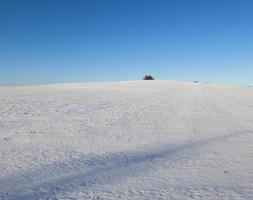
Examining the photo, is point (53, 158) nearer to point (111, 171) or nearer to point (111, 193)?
point (111, 171)

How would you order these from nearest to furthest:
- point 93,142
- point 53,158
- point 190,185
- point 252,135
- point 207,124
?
point 190,185 → point 53,158 → point 93,142 → point 252,135 → point 207,124

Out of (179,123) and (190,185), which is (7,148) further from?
(179,123)

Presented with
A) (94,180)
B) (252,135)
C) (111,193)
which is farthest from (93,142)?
(252,135)

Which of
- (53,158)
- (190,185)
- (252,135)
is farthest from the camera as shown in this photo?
(252,135)

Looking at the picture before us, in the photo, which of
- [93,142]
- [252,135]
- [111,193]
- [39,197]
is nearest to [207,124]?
[252,135]

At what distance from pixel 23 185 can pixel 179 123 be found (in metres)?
6.84

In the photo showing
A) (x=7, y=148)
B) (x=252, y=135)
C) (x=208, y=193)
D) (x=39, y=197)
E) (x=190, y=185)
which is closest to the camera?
(x=39, y=197)

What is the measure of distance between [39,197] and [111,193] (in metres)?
0.95

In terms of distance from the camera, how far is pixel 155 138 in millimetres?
7949

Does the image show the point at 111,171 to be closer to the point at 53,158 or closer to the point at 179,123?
the point at 53,158

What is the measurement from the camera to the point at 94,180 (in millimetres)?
4758

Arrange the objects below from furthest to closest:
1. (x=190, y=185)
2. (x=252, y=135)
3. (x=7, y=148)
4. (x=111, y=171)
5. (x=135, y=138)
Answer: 1. (x=252, y=135)
2. (x=135, y=138)
3. (x=7, y=148)
4. (x=111, y=171)
5. (x=190, y=185)

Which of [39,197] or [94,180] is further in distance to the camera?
[94,180]

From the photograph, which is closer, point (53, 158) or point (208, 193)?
point (208, 193)
